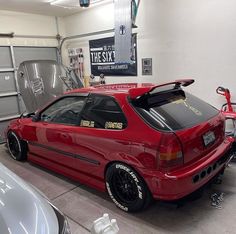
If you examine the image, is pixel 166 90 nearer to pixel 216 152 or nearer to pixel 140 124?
pixel 140 124

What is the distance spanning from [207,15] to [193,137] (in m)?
2.78

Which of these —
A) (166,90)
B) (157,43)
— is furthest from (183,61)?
(166,90)

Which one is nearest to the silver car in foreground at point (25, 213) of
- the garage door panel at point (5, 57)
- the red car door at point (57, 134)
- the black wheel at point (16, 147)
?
the red car door at point (57, 134)

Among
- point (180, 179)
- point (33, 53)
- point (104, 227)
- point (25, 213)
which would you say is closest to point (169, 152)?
point (180, 179)

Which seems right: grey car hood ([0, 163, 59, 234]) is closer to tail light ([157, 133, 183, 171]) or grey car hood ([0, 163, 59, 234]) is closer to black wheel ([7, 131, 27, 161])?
tail light ([157, 133, 183, 171])

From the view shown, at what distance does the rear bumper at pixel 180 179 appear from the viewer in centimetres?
212

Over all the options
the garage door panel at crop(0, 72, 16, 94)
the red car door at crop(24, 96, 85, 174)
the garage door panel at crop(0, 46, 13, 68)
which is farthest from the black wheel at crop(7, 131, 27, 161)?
the garage door panel at crop(0, 46, 13, 68)

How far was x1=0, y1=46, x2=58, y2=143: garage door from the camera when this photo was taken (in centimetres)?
614

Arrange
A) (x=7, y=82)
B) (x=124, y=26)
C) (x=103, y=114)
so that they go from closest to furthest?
(x=103, y=114), (x=124, y=26), (x=7, y=82)

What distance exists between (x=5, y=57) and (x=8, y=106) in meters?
1.22

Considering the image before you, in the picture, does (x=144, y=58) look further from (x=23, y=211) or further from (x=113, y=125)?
(x=23, y=211)

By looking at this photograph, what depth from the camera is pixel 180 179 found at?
83.1 inches

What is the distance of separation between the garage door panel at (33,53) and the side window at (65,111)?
3.49 metres

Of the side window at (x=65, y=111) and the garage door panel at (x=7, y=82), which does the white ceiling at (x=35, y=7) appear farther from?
the side window at (x=65, y=111)
